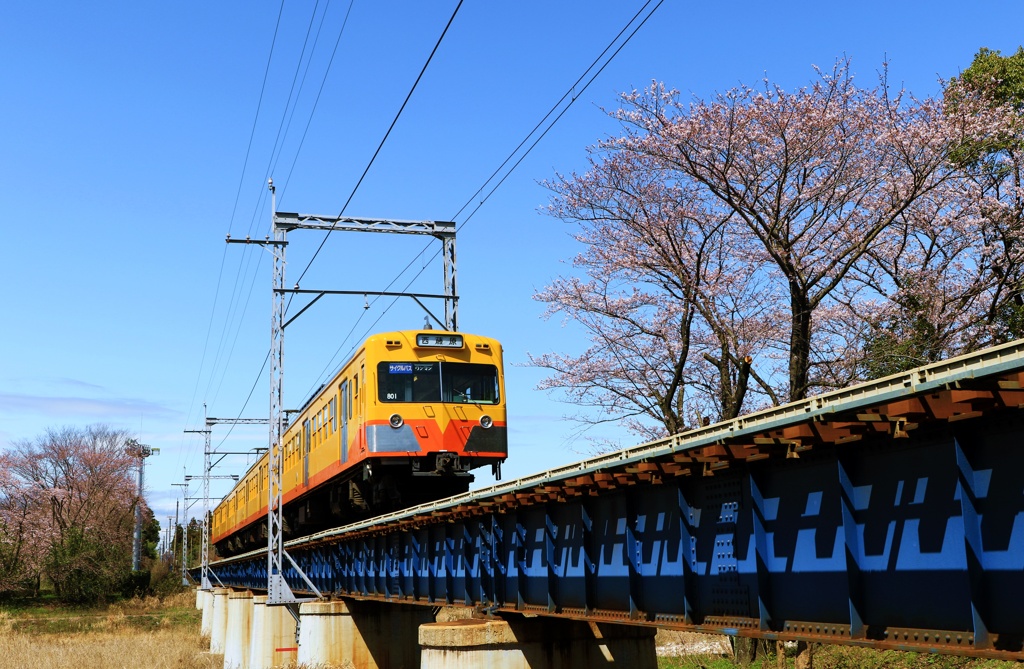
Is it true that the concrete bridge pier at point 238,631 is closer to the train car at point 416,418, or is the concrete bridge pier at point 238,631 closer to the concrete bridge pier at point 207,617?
the concrete bridge pier at point 207,617

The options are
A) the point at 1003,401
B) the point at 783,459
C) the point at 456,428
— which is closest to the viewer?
the point at 1003,401

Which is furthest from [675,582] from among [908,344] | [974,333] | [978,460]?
[974,333]

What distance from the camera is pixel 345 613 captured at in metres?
24.6

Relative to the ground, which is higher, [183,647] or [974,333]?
[974,333]

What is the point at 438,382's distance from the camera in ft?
67.3

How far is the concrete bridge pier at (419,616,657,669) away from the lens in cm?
1366

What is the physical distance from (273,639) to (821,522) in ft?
75.9

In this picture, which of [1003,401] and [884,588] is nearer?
[1003,401]

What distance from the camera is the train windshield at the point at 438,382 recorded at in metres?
20.0

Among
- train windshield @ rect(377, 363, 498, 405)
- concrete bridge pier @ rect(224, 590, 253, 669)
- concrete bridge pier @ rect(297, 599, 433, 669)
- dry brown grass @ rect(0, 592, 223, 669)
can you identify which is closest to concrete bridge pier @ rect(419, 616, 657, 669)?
train windshield @ rect(377, 363, 498, 405)

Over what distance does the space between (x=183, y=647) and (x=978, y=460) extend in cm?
3978

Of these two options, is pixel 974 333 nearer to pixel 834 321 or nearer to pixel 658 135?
pixel 834 321

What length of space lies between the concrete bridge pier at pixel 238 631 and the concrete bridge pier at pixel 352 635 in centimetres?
1052

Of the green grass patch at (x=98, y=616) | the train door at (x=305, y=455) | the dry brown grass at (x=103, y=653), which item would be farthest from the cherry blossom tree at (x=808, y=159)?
the green grass patch at (x=98, y=616)
